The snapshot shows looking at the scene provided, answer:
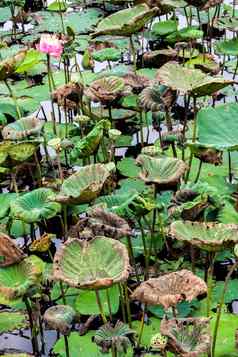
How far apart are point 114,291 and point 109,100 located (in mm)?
945

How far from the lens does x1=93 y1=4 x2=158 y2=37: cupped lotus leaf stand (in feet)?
11.9

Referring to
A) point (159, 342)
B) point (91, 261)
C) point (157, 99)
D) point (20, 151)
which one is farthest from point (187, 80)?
point (159, 342)

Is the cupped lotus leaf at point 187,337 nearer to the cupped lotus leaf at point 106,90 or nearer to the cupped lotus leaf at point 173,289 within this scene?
the cupped lotus leaf at point 173,289

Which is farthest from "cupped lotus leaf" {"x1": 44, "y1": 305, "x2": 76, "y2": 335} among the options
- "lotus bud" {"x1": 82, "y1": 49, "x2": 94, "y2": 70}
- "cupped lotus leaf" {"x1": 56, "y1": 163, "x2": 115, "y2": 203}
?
"lotus bud" {"x1": 82, "y1": 49, "x2": 94, "y2": 70}

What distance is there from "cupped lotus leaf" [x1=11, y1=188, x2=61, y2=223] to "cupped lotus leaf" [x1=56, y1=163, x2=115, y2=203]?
0.04 metres

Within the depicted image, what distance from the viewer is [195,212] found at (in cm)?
242

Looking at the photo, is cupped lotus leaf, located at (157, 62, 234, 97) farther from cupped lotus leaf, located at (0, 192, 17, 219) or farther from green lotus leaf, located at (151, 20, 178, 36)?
green lotus leaf, located at (151, 20, 178, 36)

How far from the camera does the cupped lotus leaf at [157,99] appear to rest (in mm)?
3066

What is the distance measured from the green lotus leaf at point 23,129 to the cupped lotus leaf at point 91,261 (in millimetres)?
887

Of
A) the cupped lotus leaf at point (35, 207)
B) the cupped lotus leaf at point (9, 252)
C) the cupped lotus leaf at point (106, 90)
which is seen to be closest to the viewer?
the cupped lotus leaf at point (9, 252)

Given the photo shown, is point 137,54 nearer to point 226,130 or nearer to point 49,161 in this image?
point 49,161

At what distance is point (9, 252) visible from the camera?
2.27m

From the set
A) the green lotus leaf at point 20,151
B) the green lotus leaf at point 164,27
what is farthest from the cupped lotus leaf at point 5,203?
the green lotus leaf at point 164,27

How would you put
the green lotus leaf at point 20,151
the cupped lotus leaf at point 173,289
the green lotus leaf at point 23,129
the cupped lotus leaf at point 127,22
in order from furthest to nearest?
the cupped lotus leaf at point 127,22 < the green lotus leaf at point 23,129 < the green lotus leaf at point 20,151 < the cupped lotus leaf at point 173,289
